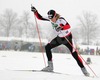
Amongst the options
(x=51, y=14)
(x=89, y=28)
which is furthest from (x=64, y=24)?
(x=89, y=28)

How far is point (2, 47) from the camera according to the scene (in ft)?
121

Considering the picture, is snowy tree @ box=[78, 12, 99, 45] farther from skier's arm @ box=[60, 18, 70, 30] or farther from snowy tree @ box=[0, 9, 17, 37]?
skier's arm @ box=[60, 18, 70, 30]

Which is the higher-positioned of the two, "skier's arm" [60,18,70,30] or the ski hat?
the ski hat

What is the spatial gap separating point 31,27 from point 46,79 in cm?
8203

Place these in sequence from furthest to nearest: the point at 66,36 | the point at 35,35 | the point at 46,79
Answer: the point at 35,35
the point at 66,36
the point at 46,79

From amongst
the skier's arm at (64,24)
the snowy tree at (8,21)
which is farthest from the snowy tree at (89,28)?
the skier's arm at (64,24)

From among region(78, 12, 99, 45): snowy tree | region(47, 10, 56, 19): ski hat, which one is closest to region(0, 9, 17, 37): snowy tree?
region(78, 12, 99, 45): snowy tree

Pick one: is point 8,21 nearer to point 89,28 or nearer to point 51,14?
Answer: point 89,28

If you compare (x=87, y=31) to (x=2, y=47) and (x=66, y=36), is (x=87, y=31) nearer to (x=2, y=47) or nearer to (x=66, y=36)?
(x=2, y=47)

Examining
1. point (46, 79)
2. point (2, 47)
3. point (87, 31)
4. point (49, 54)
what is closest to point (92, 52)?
point (2, 47)

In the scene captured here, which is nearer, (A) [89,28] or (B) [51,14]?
(B) [51,14]

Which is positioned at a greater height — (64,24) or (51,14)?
(51,14)

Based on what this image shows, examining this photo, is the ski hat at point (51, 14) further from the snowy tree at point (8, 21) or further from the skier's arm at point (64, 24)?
the snowy tree at point (8, 21)

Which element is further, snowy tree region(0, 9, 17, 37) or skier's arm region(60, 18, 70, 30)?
snowy tree region(0, 9, 17, 37)
